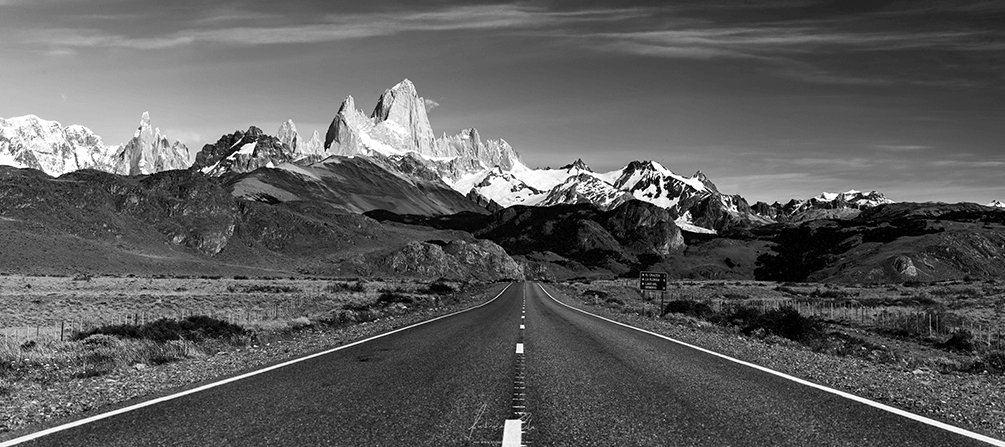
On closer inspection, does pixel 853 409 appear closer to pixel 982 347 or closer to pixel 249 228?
pixel 982 347

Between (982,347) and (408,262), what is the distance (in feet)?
466

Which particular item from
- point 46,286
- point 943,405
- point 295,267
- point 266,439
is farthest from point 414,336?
point 295,267

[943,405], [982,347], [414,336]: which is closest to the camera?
[943,405]

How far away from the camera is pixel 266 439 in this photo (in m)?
6.76

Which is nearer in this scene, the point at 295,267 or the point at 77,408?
the point at 77,408

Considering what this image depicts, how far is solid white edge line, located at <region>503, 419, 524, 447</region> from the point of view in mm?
6449

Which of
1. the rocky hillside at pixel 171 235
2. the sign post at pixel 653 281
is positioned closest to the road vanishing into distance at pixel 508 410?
the sign post at pixel 653 281

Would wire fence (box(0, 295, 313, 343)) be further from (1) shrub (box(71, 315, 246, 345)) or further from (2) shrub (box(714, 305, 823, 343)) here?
(2) shrub (box(714, 305, 823, 343))

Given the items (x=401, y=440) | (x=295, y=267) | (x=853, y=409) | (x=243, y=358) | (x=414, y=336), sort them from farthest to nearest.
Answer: (x=295, y=267) < (x=414, y=336) < (x=243, y=358) < (x=853, y=409) < (x=401, y=440)

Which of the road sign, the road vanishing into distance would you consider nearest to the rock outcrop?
the road sign

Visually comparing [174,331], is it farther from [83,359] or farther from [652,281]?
[652,281]

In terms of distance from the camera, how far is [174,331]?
2020cm

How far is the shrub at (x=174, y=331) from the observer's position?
63.3ft

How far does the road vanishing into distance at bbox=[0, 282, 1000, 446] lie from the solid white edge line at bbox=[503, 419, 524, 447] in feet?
0.08
